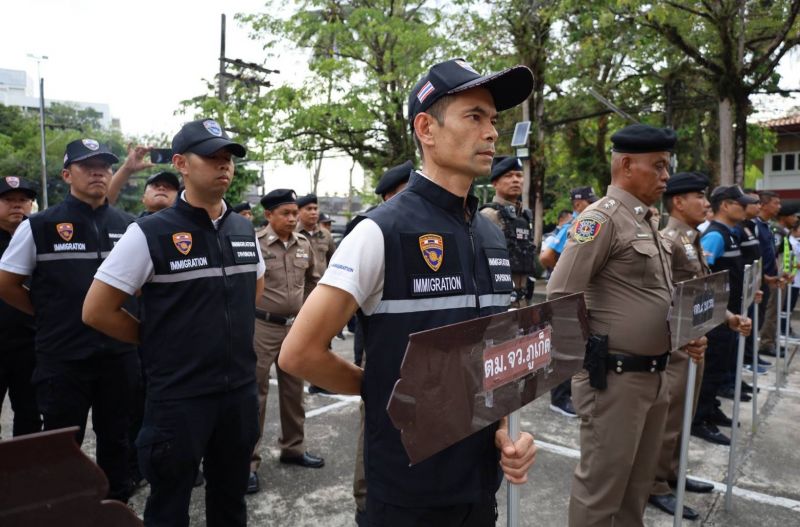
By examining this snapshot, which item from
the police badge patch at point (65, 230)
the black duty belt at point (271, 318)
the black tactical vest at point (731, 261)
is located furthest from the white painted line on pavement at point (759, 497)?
the police badge patch at point (65, 230)

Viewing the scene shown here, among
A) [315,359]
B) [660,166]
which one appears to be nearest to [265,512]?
[315,359]

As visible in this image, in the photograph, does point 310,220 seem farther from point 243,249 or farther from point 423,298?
point 423,298

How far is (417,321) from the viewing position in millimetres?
1638

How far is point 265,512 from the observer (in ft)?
12.0

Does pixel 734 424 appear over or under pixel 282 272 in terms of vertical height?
under

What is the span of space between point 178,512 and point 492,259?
5.77 ft

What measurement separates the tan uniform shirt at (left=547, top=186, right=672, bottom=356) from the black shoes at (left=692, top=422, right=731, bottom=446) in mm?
2639

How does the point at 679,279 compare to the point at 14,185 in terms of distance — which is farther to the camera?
the point at 14,185

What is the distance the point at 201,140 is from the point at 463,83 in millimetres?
1478

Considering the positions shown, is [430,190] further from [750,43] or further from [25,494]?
[750,43]

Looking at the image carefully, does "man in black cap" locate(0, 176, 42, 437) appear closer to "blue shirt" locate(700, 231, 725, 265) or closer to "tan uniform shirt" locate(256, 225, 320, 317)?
"tan uniform shirt" locate(256, 225, 320, 317)

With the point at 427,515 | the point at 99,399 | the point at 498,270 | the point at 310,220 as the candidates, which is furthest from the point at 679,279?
the point at 310,220

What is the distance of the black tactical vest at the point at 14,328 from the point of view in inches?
158

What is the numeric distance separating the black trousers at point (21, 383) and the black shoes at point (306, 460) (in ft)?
5.87
